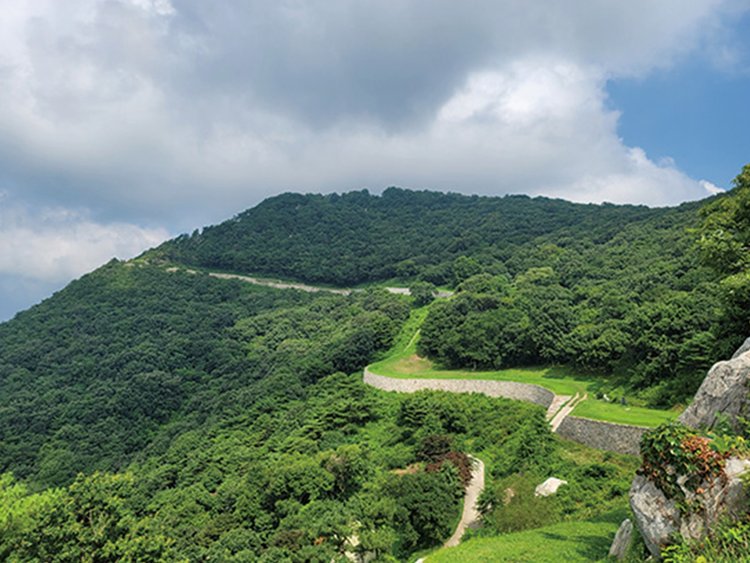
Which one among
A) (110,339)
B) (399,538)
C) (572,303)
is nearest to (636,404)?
(399,538)

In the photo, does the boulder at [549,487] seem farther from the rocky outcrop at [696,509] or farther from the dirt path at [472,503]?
the rocky outcrop at [696,509]

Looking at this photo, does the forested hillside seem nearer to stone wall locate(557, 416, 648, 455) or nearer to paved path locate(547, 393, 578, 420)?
paved path locate(547, 393, 578, 420)

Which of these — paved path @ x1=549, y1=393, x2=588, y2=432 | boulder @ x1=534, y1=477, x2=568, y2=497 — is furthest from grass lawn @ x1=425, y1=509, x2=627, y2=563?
paved path @ x1=549, y1=393, x2=588, y2=432

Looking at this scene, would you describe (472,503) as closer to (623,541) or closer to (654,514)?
(623,541)

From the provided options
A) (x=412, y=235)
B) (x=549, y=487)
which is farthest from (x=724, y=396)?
(x=412, y=235)

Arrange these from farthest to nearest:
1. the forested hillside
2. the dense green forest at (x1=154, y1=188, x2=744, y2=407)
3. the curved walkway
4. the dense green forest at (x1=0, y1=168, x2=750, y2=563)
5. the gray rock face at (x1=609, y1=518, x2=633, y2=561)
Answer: the forested hillside
the dense green forest at (x1=154, y1=188, x2=744, y2=407)
the curved walkway
the dense green forest at (x1=0, y1=168, x2=750, y2=563)
the gray rock face at (x1=609, y1=518, x2=633, y2=561)
